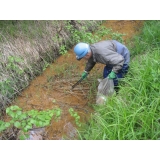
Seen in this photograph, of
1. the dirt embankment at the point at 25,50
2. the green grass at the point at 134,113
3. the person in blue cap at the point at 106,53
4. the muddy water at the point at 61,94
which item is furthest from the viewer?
the dirt embankment at the point at 25,50

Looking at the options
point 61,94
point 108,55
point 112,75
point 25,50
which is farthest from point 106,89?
point 25,50

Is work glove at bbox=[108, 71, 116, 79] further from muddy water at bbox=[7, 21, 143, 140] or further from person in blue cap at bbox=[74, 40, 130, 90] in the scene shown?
muddy water at bbox=[7, 21, 143, 140]

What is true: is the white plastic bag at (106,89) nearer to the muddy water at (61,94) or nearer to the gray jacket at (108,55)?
the gray jacket at (108,55)

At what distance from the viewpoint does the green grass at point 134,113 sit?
224 centimetres

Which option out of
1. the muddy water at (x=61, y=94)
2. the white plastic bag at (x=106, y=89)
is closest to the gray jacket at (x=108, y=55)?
the white plastic bag at (x=106, y=89)

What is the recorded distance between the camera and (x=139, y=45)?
14.6 feet

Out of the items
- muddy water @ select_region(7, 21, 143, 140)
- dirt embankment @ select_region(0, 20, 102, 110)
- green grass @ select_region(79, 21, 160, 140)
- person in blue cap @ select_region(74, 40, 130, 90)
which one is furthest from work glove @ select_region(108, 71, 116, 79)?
dirt embankment @ select_region(0, 20, 102, 110)

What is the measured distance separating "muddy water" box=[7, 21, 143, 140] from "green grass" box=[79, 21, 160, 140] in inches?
25.3

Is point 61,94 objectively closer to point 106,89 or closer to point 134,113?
point 106,89

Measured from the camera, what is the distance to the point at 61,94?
394cm

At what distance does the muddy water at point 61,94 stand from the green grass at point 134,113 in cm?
64

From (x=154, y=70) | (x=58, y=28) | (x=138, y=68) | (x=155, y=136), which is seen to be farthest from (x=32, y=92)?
(x=155, y=136)

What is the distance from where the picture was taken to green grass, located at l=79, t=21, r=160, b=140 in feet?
7.35

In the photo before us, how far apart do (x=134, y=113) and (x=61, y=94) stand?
1864mm
